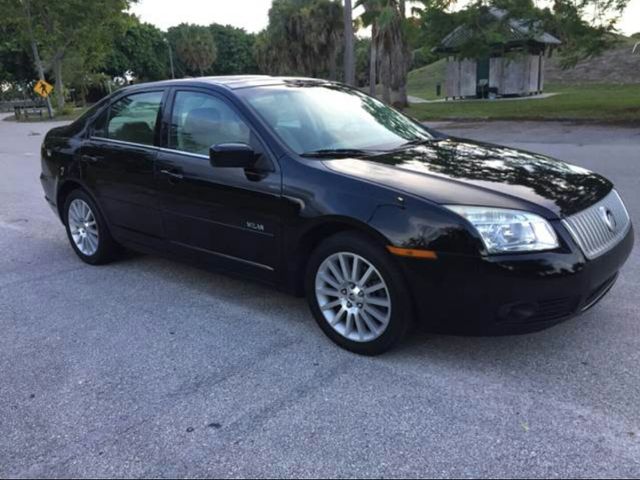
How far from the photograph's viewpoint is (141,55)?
→ 229 feet

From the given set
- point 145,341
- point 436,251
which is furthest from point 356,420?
point 145,341

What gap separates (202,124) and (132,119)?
94 centimetres

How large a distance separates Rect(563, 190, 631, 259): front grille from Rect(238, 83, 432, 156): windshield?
141cm

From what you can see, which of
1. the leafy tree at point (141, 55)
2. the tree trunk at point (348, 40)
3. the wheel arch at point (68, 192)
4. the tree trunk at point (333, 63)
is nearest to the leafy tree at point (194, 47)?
the leafy tree at point (141, 55)

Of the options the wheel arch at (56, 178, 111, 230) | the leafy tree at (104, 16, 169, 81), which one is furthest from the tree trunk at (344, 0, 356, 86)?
the leafy tree at (104, 16, 169, 81)

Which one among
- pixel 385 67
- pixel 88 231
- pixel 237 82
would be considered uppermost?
pixel 385 67

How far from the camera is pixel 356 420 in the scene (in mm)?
2936

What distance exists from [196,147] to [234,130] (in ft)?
1.30

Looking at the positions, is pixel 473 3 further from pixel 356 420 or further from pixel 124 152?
pixel 356 420

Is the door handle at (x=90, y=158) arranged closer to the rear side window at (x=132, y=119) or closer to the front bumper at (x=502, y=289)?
the rear side window at (x=132, y=119)

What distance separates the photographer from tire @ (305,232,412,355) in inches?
132

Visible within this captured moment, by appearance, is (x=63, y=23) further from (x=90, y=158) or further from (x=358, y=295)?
(x=358, y=295)

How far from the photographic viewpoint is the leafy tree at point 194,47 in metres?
73.5

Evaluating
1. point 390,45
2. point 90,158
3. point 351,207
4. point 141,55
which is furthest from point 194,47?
point 351,207
